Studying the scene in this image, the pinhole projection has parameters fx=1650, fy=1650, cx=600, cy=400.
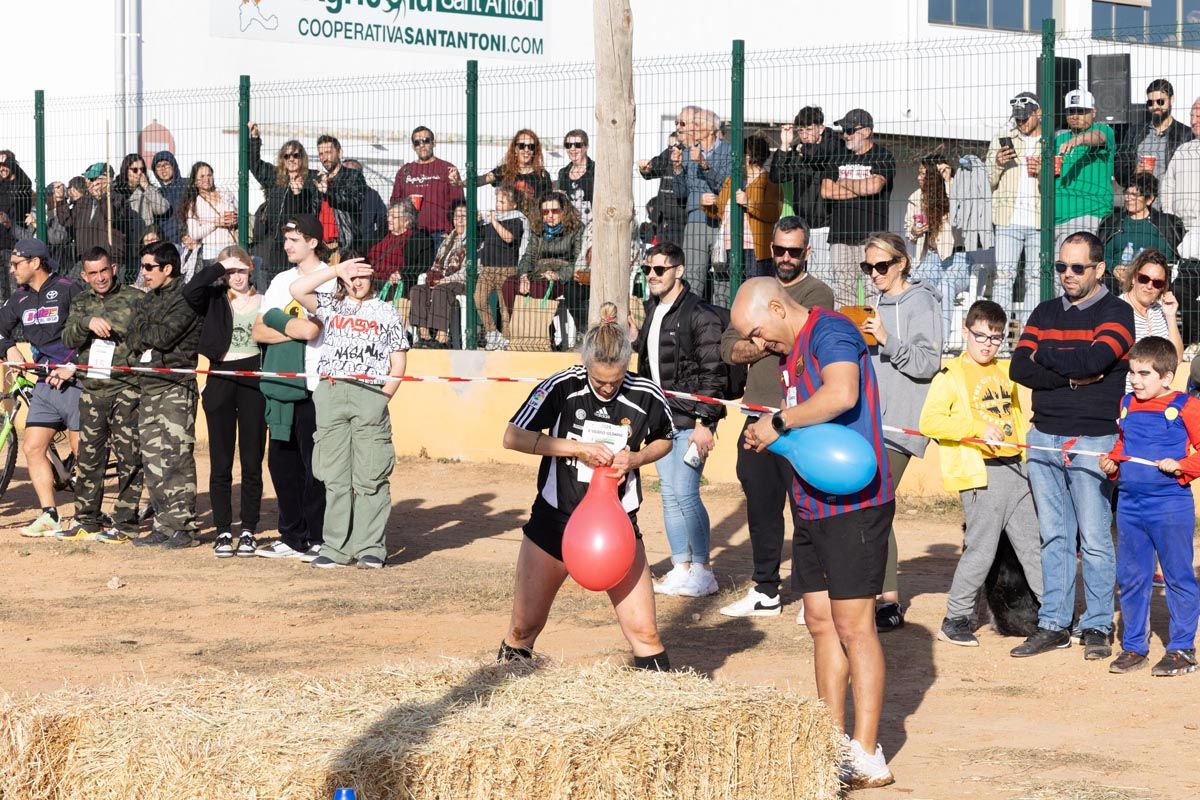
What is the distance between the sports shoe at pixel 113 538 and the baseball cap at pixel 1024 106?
7.48m

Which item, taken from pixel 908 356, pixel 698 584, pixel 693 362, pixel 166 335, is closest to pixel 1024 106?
pixel 693 362

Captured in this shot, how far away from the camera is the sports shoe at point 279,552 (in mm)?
11079

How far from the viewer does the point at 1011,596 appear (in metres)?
8.59

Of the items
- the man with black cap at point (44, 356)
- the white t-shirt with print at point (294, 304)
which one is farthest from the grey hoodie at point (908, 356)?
the man with black cap at point (44, 356)

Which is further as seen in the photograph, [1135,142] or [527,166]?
[527,166]

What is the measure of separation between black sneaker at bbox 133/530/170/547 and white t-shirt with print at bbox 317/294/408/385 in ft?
6.63

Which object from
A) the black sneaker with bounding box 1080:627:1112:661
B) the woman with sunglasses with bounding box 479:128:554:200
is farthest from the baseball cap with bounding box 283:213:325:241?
the black sneaker with bounding box 1080:627:1112:661

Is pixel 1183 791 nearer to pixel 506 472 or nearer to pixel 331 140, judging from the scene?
pixel 506 472

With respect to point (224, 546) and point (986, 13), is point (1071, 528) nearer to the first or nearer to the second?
point (224, 546)

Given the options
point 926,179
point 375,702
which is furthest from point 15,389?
point 375,702

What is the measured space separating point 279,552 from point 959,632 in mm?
4820

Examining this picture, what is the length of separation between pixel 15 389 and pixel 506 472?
4.55m

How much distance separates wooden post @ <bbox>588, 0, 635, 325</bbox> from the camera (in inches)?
383

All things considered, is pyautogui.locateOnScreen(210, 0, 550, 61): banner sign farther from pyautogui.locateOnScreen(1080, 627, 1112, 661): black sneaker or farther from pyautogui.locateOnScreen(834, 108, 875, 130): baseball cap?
pyautogui.locateOnScreen(1080, 627, 1112, 661): black sneaker
